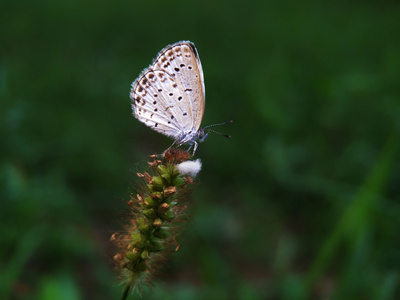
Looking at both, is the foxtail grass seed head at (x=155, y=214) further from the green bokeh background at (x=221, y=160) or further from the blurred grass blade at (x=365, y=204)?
the blurred grass blade at (x=365, y=204)

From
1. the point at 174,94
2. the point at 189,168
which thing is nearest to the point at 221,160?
the point at 174,94

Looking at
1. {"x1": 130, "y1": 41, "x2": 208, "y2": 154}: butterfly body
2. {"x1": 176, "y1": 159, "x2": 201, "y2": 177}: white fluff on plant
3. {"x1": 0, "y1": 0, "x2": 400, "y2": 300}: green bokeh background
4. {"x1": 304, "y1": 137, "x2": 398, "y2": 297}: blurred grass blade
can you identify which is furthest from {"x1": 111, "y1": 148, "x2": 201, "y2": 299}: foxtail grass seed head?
{"x1": 304, "y1": 137, "x2": 398, "y2": 297}: blurred grass blade

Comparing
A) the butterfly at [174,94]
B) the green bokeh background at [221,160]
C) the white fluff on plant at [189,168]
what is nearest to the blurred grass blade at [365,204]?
the green bokeh background at [221,160]

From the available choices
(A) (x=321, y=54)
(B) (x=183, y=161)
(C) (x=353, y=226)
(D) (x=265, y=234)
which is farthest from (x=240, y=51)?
(B) (x=183, y=161)

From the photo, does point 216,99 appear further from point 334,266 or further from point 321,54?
point 334,266

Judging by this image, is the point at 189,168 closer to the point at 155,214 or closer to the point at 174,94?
the point at 155,214

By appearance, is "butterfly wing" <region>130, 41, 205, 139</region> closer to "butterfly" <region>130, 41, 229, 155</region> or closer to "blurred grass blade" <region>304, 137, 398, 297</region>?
"butterfly" <region>130, 41, 229, 155</region>
